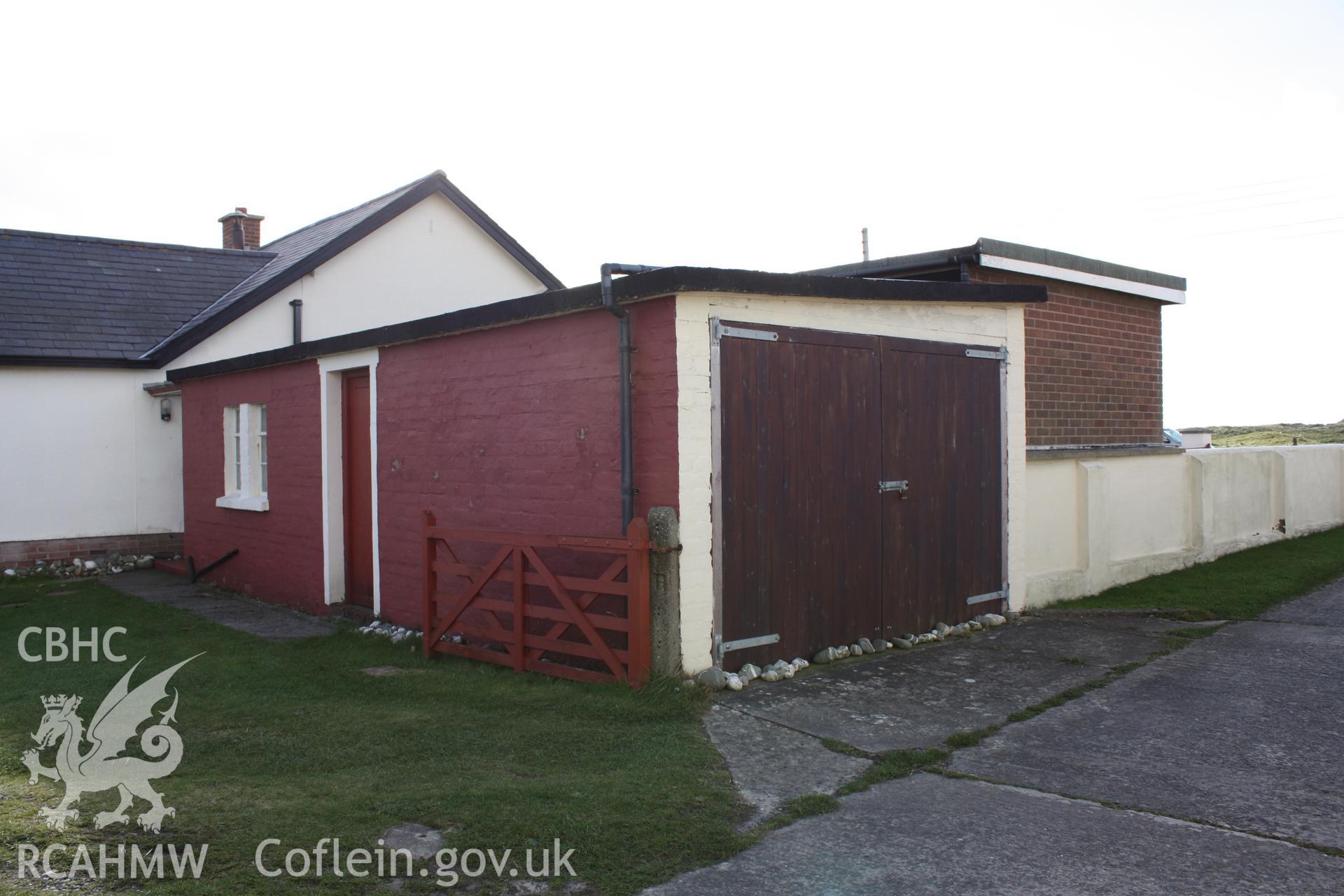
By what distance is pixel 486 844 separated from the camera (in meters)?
3.97

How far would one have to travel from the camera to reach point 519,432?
25.8 feet

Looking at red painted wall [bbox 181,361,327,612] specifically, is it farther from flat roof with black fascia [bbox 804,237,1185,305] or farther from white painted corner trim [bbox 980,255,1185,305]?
white painted corner trim [bbox 980,255,1185,305]

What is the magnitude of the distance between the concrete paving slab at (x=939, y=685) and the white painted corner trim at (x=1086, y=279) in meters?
3.88

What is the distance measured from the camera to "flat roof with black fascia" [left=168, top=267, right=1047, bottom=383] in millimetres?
6465

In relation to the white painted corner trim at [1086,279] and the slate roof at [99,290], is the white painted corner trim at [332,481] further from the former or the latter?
the white painted corner trim at [1086,279]

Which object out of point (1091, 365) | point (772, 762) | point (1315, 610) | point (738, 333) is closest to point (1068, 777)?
point (772, 762)

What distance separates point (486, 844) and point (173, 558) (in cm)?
1241

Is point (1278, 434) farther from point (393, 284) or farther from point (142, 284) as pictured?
point (142, 284)

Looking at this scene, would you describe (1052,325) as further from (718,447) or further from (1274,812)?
(1274,812)

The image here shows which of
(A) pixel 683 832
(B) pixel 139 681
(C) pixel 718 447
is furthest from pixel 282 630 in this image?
(A) pixel 683 832

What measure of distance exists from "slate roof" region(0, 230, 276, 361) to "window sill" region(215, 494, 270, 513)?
4097 millimetres

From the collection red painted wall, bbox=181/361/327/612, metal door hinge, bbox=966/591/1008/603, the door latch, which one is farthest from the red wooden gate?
metal door hinge, bbox=966/591/1008/603

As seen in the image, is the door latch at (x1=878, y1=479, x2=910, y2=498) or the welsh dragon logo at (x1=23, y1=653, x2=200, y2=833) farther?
the door latch at (x1=878, y1=479, x2=910, y2=498)

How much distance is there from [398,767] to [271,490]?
7.12m
